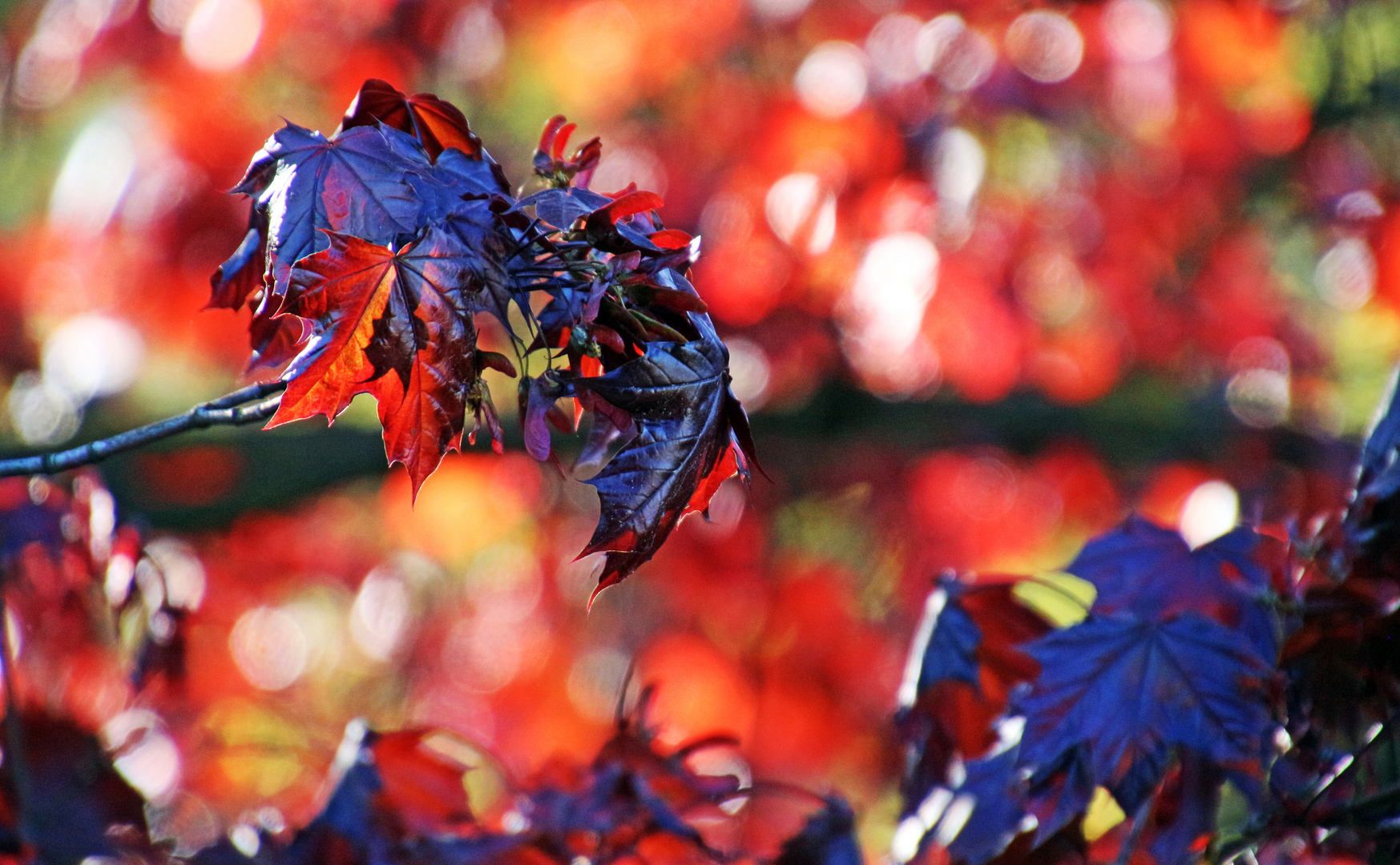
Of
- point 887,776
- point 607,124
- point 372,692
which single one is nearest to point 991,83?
point 607,124

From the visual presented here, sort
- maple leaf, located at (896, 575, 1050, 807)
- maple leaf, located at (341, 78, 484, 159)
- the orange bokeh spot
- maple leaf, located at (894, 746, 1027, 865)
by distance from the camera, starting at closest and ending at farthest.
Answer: maple leaf, located at (341, 78, 484, 159) → maple leaf, located at (894, 746, 1027, 865) → maple leaf, located at (896, 575, 1050, 807) → the orange bokeh spot

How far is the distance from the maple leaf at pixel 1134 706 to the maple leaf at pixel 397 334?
945 mm

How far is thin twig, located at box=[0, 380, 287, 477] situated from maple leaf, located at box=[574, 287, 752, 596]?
33 centimetres

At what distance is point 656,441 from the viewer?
104cm

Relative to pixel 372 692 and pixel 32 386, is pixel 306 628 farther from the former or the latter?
pixel 32 386

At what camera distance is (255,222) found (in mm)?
1222

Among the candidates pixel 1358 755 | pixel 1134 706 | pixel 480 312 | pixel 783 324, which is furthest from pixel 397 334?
pixel 783 324

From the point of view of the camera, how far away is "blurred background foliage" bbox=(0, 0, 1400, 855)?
457cm

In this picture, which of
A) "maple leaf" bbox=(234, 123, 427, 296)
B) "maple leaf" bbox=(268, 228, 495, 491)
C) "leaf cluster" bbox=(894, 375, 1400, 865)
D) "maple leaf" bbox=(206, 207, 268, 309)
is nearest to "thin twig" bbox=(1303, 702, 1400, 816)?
"leaf cluster" bbox=(894, 375, 1400, 865)

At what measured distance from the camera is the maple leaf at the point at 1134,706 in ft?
4.83

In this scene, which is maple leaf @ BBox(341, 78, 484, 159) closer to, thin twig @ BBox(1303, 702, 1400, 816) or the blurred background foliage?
thin twig @ BBox(1303, 702, 1400, 816)

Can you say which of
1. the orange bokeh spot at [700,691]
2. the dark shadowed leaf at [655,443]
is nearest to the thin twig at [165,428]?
the dark shadowed leaf at [655,443]

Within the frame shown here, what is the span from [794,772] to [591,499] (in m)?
1.84

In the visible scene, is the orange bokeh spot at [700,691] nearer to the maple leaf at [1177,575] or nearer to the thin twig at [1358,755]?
the maple leaf at [1177,575]
